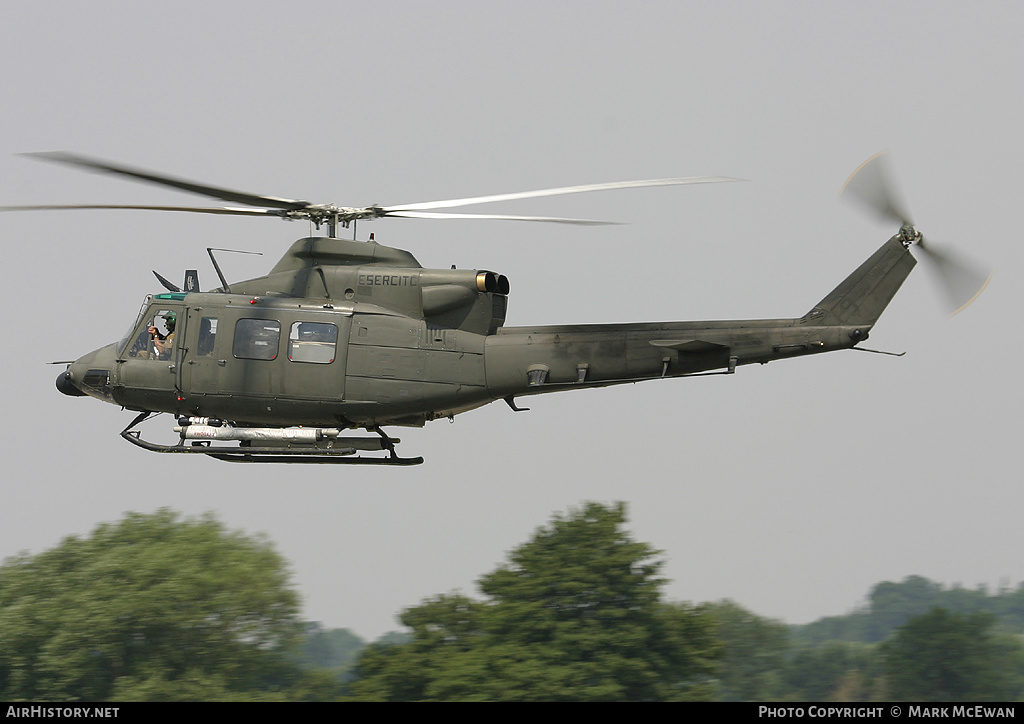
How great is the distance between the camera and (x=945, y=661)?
6519 cm

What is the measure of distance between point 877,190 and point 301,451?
934 centimetres

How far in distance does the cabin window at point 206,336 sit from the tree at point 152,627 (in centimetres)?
3615

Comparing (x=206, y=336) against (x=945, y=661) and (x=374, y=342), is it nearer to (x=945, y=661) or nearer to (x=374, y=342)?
(x=374, y=342)

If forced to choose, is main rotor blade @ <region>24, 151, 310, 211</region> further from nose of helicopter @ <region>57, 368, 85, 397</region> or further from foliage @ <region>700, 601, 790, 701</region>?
foliage @ <region>700, 601, 790, 701</region>

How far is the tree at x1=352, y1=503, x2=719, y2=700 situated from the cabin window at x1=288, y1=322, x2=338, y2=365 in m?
32.4

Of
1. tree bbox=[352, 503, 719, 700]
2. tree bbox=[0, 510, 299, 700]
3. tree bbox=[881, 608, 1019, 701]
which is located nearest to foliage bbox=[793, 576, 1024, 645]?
tree bbox=[881, 608, 1019, 701]

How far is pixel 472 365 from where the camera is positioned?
17891mm

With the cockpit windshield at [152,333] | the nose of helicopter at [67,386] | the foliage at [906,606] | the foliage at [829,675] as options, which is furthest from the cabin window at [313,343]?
the foliage at [906,606]

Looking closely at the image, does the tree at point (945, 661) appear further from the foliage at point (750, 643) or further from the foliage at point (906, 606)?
the foliage at point (906, 606)

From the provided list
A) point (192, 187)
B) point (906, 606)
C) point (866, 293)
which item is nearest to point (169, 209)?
point (192, 187)

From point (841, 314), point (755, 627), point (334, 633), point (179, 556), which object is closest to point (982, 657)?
point (755, 627)

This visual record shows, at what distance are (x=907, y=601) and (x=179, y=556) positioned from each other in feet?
268

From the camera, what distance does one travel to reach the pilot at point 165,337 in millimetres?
18922
